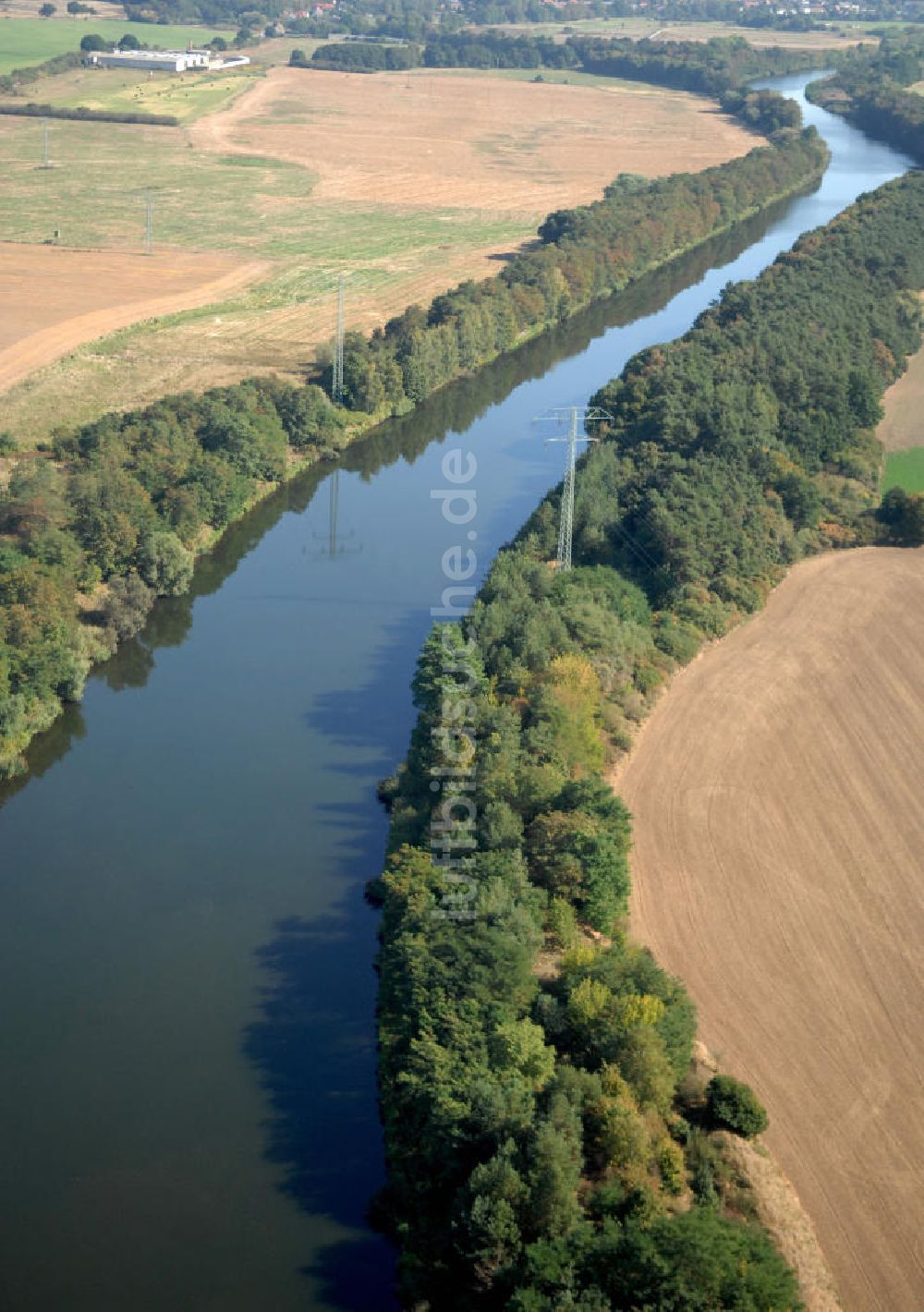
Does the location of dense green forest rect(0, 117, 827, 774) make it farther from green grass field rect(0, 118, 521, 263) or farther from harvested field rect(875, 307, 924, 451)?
harvested field rect(875, 307, 924, 451)

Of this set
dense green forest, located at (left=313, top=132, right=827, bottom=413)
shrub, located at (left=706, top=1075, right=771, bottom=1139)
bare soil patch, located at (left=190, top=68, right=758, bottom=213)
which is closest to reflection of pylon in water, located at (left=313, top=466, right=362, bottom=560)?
dense green forest, located at (left=313, top=132, right=827, bottom=413)

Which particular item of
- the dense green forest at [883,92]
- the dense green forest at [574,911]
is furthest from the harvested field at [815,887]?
the dense green forest at [883,92]

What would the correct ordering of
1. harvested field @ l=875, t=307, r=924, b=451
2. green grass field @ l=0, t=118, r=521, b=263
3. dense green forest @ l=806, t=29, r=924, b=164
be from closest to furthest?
harvested field @ l=875, t=307, r=924, b=451 < green grass field @ l=0, t=118, r=521, b=263 < dense green forest @ l=806, t=29, r=924, b=164

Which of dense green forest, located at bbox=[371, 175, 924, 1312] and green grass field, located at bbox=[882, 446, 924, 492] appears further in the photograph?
green grass field, located at bbox=[882, 446, 924, 492]

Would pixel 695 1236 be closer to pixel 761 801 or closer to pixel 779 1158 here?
pixel 779 1158

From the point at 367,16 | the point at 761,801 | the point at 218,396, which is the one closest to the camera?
the point at 761,801

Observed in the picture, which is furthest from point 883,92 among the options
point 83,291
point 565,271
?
point 83,291

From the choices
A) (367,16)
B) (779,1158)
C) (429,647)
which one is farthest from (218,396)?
(367,16)
